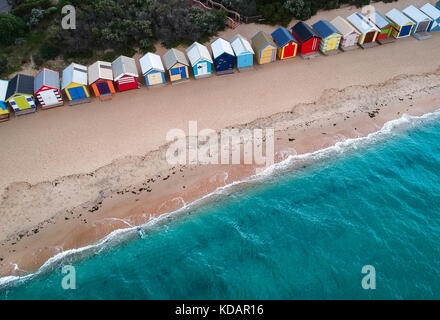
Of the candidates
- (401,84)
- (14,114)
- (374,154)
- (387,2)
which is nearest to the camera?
(374,154)

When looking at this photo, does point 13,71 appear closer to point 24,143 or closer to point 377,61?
point 24,143

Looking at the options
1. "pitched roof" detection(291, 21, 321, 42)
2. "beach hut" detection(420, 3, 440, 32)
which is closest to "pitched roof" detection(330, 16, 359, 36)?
"pitched roof" detection(291, 21, 321, 42)

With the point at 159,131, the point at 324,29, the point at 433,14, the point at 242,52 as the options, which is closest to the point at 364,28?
the point at 324,29

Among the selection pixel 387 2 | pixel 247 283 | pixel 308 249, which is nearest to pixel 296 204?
pixel 308 249

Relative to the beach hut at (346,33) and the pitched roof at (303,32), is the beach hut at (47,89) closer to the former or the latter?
the pitched roof at (303,32)

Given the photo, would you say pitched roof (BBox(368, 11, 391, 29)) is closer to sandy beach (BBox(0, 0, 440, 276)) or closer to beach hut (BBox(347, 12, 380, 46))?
beach hut (BBox(347, 12, 380, 46))

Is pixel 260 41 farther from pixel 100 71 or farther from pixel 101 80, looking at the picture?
pixel 101 80
